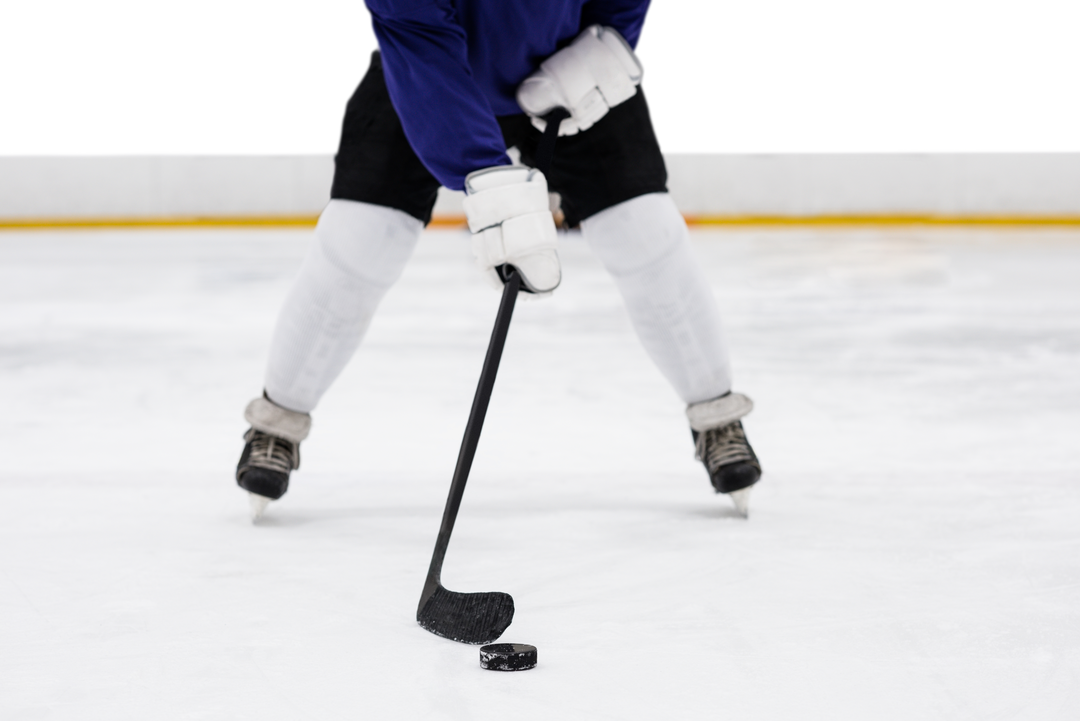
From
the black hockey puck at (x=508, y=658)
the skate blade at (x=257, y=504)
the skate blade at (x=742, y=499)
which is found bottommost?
the skate blade at (x=742, y=499)

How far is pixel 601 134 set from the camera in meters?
1.42

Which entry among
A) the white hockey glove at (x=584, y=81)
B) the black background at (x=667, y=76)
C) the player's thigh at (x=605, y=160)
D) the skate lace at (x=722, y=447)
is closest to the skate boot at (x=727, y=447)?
the skate lace at (x=722, y=447)

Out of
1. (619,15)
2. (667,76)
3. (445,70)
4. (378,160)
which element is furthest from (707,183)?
(445,70)

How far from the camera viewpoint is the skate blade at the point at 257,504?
144 cm

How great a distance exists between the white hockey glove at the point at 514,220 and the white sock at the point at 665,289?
0.89 ft

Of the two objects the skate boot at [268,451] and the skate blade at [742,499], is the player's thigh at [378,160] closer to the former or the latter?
the skate boot at [268,451]

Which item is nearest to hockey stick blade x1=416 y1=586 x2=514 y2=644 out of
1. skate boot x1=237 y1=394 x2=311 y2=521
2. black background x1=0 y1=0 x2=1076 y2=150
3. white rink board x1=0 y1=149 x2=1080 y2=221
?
skate boot x1=237 y1=394 x2=311 y2=521

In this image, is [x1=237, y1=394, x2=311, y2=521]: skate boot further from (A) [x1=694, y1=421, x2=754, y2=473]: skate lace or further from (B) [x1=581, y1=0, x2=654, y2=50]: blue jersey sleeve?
(B) [x1=581, y1=0, x2=654, y2=50]: blue jersey sleeve

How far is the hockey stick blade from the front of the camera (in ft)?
3.36

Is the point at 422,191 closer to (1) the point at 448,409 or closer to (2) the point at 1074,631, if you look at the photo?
(1) the point at 448,409

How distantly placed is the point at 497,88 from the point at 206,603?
643mm

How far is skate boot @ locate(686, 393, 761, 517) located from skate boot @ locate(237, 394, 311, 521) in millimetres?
486

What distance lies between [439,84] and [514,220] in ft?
0.50

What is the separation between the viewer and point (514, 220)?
1142 millimetres
